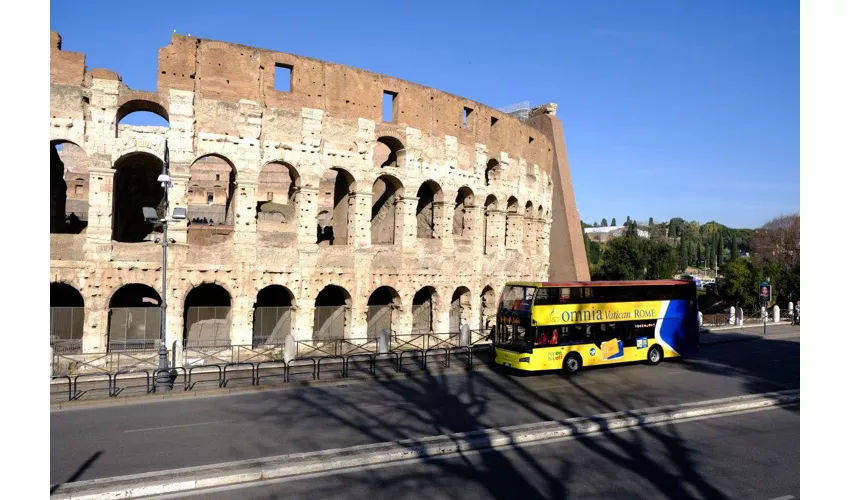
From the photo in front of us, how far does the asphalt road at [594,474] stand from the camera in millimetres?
8664

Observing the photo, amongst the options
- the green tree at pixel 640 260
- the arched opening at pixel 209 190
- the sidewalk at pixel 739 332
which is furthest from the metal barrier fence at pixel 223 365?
the green tree at pixel 640 260

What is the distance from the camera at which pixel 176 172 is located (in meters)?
20.1

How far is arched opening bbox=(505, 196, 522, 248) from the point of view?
3136 cm

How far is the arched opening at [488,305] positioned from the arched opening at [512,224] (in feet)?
10.2

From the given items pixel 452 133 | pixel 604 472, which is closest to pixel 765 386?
pixel 604 472

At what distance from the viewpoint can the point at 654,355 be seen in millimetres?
19641

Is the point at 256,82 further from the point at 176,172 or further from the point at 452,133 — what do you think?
the point at 452,133

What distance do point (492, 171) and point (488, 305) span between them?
22.6 ft

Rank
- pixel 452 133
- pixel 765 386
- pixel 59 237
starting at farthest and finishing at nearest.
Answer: pixel 452 133 < pixel 59 237 < pixel 765 386

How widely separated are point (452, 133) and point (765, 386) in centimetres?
1599

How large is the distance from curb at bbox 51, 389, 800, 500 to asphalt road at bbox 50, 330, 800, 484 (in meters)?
0.61

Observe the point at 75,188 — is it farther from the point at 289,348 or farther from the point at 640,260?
the point at 640,260

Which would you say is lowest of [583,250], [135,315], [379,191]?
[135,315]

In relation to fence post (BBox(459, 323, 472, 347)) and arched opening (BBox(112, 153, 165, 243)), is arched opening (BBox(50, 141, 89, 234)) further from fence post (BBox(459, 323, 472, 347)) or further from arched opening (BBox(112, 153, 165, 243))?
fence post (BBox(459, 323, 472, 347))
